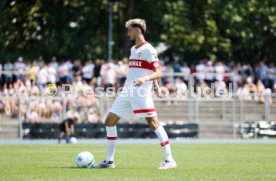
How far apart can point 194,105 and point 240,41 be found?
1153cm

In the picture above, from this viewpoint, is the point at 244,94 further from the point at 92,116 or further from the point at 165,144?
the point at 165,144

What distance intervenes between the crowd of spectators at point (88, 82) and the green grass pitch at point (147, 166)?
8922 mm

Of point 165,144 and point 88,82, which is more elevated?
point 88,82

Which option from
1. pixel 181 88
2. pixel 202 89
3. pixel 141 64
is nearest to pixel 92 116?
pixel 181 88

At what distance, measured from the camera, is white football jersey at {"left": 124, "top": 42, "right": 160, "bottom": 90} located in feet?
47.9

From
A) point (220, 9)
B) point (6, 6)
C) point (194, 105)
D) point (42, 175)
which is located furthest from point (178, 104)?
point (42, 175)

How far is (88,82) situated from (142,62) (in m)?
19.2

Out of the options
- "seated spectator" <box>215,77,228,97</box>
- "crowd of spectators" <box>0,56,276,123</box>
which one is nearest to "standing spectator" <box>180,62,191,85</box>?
"crowd of spectators" <box>0,56,276,123</box>

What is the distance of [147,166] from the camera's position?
15.3 m

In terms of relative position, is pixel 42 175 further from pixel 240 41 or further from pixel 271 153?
pixel 240 41

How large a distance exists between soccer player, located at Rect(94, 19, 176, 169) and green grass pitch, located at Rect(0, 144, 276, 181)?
526 mm

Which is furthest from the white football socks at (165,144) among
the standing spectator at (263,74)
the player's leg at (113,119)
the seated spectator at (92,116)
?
the standing spectator at (263,74)

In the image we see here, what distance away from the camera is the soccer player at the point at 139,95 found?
47.8 ft

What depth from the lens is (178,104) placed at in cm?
3058
